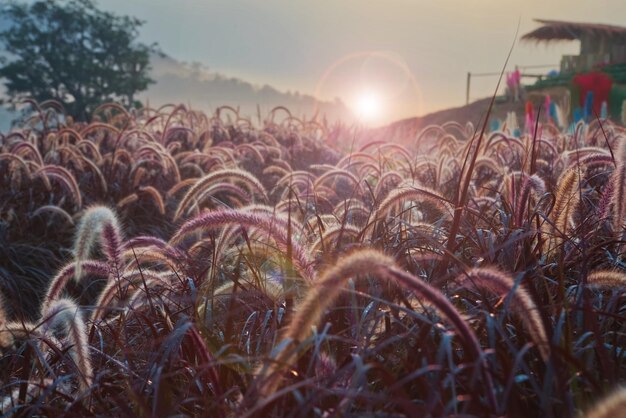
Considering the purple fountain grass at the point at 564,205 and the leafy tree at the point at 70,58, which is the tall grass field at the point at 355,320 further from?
the leafy tree at the point at 70,58

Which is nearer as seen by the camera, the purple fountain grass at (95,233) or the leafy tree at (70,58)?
the purple fountain grass at (95,233)

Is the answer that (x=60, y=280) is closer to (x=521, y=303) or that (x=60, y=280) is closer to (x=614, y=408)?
(x=521, y=303)

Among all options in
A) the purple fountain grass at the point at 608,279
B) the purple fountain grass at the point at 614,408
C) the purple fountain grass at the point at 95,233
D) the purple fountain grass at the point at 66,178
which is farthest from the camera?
the purple fountain grass at the point at 66,178

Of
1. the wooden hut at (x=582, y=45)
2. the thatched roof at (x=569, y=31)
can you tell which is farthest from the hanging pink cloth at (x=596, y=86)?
the thatched roof at (x=569, y=31)

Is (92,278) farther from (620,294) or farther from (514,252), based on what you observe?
(620,294)

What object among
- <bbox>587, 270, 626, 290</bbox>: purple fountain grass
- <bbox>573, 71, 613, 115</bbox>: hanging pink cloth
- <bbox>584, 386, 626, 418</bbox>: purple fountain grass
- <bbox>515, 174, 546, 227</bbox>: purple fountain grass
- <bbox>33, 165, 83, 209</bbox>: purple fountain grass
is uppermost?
<bbox>573, 71, 613, 115</bbox>: hanging pink cloth

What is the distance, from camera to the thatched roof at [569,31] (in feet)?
93.2

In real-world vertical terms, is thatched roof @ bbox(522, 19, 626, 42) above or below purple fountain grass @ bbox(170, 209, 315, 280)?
above

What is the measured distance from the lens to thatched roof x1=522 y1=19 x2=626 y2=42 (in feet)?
93.2

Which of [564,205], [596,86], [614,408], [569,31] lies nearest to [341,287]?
[614,408]

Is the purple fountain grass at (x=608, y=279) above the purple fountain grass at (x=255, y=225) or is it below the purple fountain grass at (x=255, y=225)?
below

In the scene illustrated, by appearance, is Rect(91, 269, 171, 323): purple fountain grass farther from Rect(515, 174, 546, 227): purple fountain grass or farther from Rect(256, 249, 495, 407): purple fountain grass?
Rect(515, 174, 546, 227): purple fountain grass

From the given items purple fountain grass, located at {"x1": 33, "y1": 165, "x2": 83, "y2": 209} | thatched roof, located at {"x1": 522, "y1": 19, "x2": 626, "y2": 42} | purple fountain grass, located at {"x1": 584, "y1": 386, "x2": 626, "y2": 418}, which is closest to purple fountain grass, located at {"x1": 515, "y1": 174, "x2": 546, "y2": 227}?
purple fountain grass, located at {"x1": 584, "y1": 386, "x2": 626, "y2": 418}

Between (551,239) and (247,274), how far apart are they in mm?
1256
